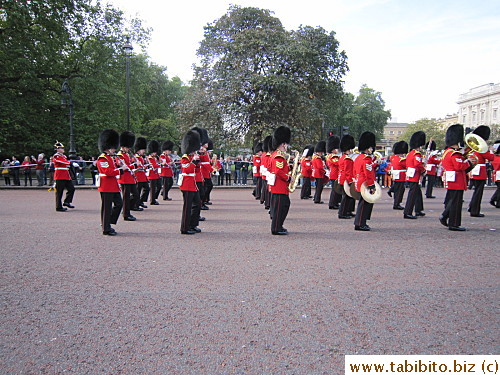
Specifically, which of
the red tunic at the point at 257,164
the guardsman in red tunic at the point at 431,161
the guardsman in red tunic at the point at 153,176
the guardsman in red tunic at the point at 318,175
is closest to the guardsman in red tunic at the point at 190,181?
the guardsman in red tunic at the point at 153,176

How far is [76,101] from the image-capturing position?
25516 mm

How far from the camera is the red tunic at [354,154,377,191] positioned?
7.97 meters

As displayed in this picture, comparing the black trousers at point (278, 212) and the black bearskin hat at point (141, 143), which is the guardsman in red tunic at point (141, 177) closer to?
the black bearskin hat at point (141, 143)

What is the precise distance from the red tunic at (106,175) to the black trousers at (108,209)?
0.12m

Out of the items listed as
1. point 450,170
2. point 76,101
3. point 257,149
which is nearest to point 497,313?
point 450,170

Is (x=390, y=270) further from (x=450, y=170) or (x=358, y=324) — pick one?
(x=450, y=170)

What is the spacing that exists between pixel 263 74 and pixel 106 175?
16285 mm

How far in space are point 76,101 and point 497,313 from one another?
26264 millimetres

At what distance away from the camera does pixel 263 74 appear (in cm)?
2244

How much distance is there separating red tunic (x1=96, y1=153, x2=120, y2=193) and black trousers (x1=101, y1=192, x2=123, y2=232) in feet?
0.38

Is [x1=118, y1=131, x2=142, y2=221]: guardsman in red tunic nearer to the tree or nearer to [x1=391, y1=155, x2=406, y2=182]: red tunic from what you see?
[x1=391, y1=155, x2=406, y2=182]: red tunic

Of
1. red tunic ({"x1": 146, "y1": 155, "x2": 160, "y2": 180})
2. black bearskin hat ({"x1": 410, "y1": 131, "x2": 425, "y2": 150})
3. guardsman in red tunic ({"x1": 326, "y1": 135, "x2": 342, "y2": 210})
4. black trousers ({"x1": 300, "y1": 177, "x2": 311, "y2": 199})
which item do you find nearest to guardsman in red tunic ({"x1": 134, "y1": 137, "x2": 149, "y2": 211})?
red tunic ({"x1": 146, "y1": 155, "x2": 160, "y2": 180})

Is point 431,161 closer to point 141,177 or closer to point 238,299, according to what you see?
point 141,177

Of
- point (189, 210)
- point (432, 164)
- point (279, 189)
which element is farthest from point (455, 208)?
point (432, 164)
